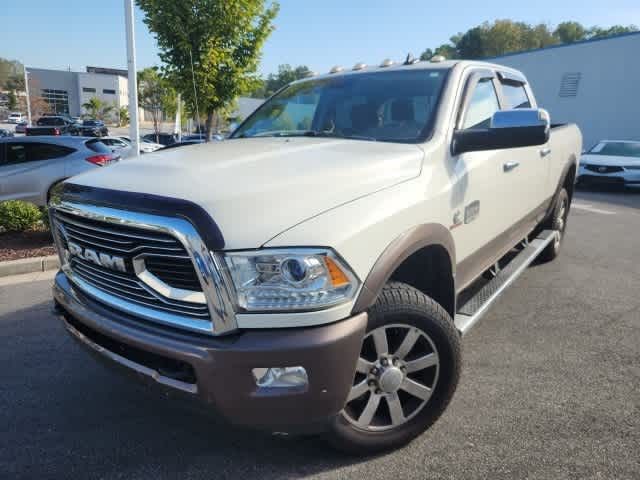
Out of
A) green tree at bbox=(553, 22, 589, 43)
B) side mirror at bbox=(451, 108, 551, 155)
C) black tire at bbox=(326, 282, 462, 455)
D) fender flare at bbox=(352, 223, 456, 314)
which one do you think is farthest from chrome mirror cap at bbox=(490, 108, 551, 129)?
green tree at bbox=(553, 22, 589, 43)

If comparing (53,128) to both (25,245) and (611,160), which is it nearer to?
(25,245)

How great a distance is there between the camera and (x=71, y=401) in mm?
2885

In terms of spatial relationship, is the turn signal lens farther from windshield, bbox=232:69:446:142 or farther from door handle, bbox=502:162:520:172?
door handle, bbox=502:162:520:172

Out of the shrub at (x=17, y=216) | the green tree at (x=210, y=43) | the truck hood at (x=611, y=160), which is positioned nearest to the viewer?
the shrub at (x=17, y=216)

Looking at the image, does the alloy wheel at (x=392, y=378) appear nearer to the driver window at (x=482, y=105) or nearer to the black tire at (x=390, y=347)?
the black tire at (x=390, y=347)

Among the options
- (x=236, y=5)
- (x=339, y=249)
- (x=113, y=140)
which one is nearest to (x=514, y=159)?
(x=339, y=249)

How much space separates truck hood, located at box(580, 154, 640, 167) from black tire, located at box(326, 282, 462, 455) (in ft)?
40.5

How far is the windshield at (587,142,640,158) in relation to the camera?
1313 cm

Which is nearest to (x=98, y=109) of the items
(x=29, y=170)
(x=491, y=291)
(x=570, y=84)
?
(x=570, y=84)

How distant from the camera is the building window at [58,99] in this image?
268ft

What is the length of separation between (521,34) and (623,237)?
74.9 m

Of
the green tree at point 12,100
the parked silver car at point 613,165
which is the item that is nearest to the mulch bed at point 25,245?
the parked silver car at point 613,165

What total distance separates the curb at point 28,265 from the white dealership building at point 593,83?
857 inches

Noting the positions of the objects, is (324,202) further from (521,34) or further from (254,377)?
(521,34)
